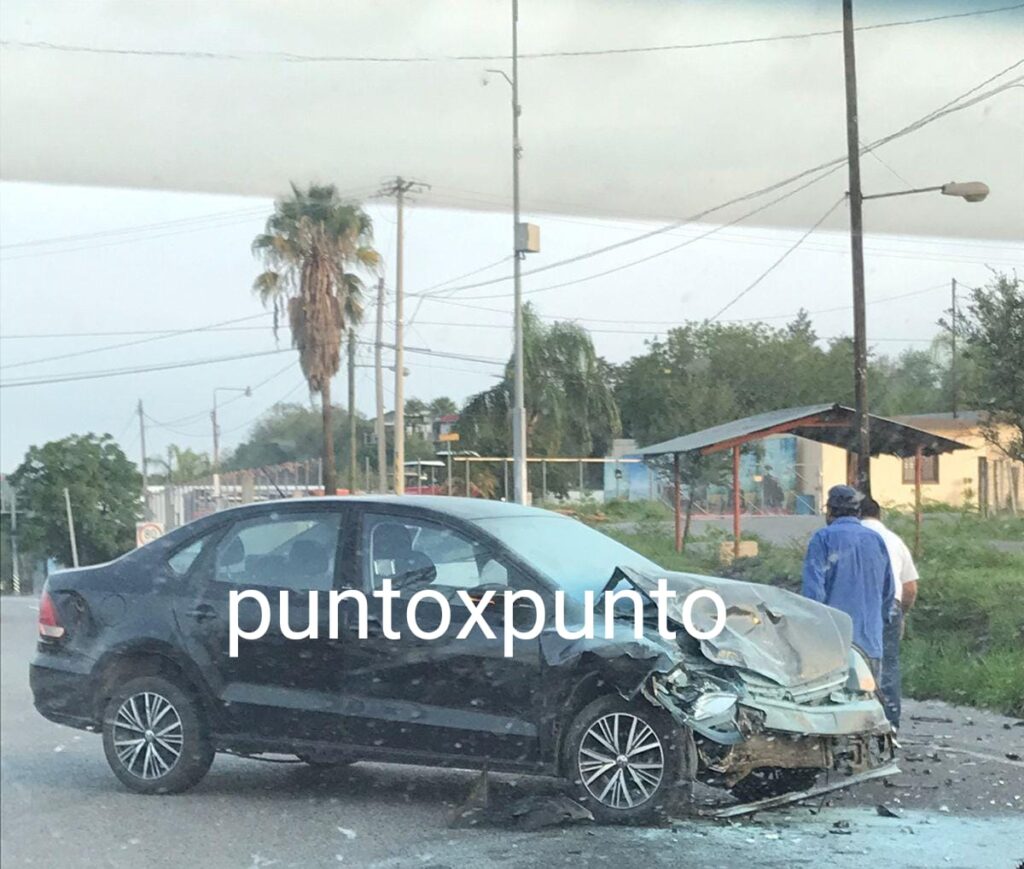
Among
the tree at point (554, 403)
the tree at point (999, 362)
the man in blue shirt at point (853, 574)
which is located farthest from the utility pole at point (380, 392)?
the tree at point (999, 362)

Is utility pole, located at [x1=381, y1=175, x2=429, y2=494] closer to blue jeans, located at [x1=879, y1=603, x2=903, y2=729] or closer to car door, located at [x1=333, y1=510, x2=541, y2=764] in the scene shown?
car door, located at [x1=333, y1=510, x2=541, y2=764]

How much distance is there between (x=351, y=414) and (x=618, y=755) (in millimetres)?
2101

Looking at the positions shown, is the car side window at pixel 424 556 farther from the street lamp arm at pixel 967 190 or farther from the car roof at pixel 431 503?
the street lamp arm at pixel 967 190

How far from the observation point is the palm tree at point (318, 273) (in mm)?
6285

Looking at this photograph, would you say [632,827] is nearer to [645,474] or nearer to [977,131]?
[645,474]

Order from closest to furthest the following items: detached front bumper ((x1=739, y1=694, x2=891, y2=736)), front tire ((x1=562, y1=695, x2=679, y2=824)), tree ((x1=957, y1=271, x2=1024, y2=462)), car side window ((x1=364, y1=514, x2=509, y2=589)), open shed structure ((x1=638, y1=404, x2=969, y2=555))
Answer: front tire ((x1=562, y1=695, x2=679, y2=824)), detached front bumper ((x1=739, y1=694, x2=891, y2=736)), car side window ((x1=364, y1=514, x2=509, y2=589)), open shed structure ((x1=638, y1=404, x2=969, y2=555)), tree ((x1=957, y1=271, x2=1024, y2=462))

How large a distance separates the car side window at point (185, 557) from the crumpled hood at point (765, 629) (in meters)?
2.11

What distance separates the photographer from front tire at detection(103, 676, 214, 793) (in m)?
6.39

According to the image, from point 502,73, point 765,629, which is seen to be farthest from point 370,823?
point 502,73

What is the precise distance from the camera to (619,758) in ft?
19.6

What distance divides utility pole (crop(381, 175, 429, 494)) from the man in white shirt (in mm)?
3062

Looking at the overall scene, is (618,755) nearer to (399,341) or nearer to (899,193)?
(399,341)

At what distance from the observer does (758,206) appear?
8.98m

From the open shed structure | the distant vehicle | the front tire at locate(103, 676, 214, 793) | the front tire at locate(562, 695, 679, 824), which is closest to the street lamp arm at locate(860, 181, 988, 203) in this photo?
the open shed structure
